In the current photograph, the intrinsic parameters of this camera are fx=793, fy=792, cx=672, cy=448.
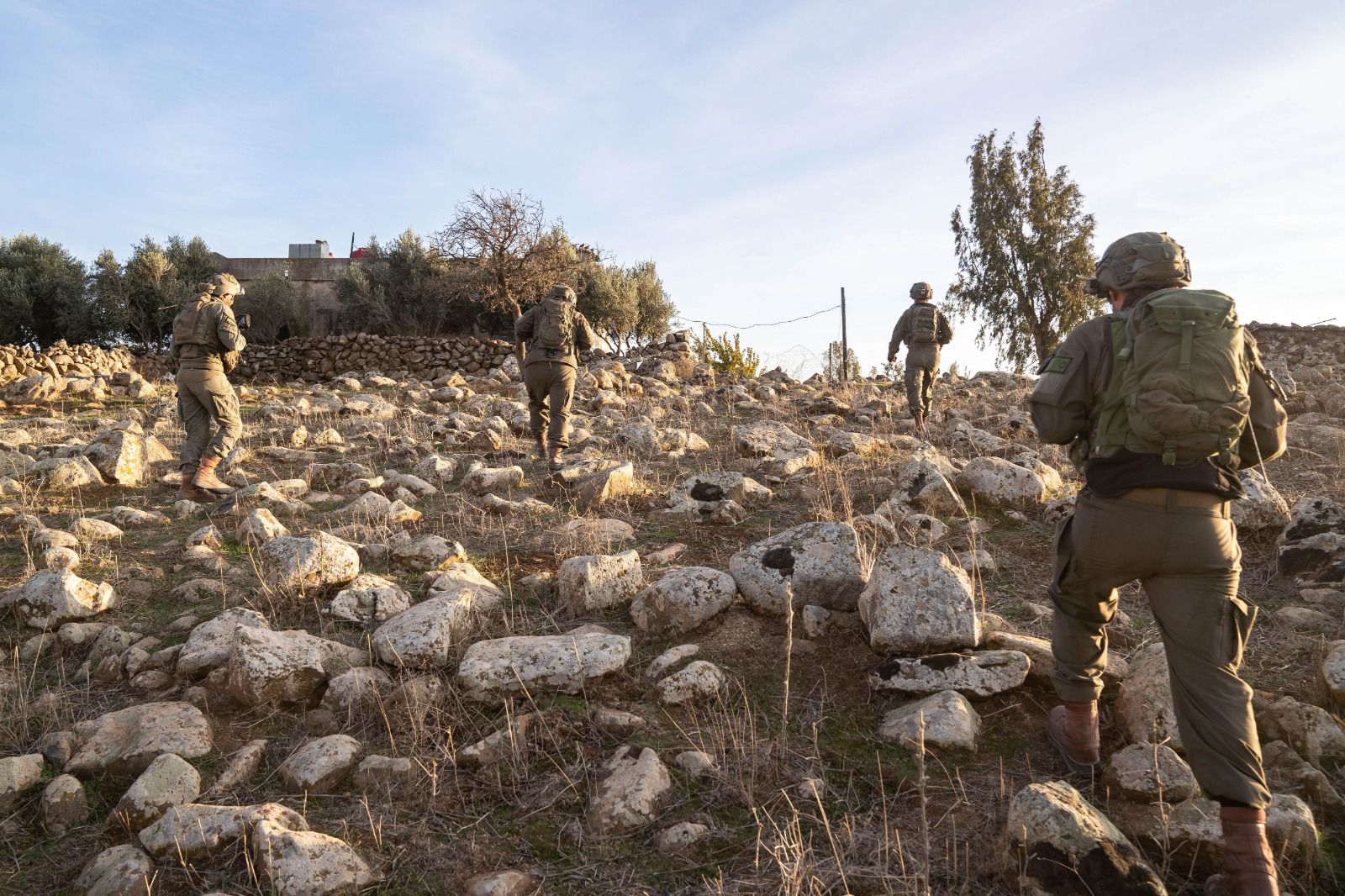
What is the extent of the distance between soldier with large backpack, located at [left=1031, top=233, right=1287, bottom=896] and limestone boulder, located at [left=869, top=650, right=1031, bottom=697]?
66 cm

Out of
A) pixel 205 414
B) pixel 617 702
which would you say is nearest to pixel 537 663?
pixel 617 702

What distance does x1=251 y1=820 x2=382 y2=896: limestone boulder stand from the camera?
2166mm

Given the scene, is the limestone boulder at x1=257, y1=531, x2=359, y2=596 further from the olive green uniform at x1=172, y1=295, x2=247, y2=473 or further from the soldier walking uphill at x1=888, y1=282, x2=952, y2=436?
the soldier walking uphill at x1=888, y1=282, x2=952, y2=436

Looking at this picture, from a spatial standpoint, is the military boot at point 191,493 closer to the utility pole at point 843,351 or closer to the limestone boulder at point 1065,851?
the limestone boulder at point 1065,851

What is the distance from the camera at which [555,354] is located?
23.5 feet

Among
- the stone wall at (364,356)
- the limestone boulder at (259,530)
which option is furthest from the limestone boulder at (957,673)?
the stone wall at (364,356)

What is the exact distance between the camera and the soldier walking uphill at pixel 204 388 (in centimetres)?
626

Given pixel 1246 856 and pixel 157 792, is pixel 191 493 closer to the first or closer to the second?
pixel 157 792

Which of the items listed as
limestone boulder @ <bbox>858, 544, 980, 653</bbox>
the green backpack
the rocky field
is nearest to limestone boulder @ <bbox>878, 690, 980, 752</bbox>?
the rocky field

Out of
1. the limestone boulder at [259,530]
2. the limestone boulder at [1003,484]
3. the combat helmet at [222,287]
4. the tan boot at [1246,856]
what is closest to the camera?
the tan boot at [1246,856]

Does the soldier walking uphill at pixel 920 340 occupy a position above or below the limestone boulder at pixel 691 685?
above

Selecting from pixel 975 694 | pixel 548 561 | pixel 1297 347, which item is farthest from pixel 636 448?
pixel 1297 347

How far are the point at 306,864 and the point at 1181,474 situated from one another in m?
2.63

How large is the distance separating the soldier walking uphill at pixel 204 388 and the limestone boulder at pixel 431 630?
3.61 meters
